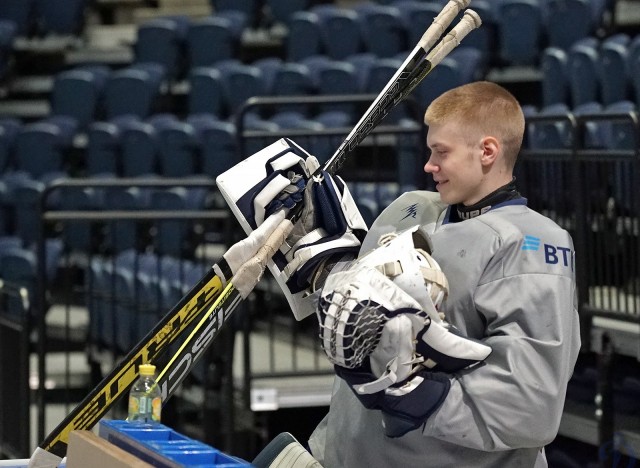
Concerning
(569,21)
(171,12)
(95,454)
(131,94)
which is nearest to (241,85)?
(131,94)

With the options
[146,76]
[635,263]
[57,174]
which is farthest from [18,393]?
[146,76]

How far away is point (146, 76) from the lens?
9.79 metres

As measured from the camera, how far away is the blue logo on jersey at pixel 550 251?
2320 millimetres

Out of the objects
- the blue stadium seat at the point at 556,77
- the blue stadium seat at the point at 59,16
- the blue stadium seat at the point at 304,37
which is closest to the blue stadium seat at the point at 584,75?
the blue stadium seat at the point at 556,77

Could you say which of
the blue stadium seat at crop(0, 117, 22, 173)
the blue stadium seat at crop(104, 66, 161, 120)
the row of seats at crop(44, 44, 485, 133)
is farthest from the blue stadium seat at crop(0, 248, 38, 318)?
the blue stadium seat at crop(104, 66, 161, 120)

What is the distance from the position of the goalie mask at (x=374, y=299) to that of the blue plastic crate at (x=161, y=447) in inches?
10.6

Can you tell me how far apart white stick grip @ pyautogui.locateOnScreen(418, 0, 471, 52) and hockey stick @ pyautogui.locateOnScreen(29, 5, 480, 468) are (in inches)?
0.4

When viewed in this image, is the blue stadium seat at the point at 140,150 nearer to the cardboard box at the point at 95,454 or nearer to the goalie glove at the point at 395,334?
the cardboard box at the point at 95,454

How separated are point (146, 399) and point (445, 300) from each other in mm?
673

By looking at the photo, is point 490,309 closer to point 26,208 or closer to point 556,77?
point 556,77

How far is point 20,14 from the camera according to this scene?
36.8 feet

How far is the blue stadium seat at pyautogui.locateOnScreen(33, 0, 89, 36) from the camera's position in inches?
442

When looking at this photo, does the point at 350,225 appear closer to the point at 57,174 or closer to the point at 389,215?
the point at 389,215

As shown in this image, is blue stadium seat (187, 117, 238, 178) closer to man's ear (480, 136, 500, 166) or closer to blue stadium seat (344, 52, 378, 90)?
blue stadium seat (344, 52, 378, 90)
